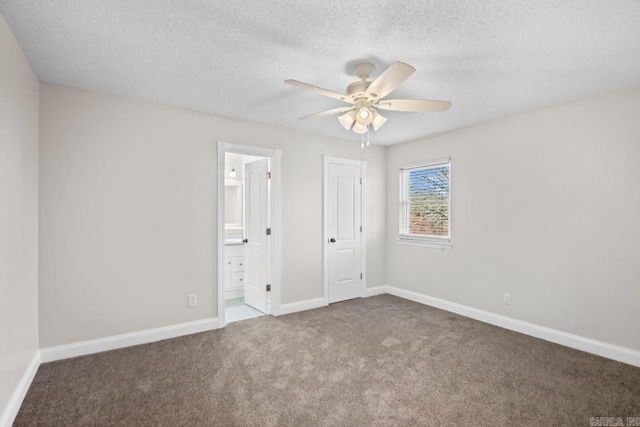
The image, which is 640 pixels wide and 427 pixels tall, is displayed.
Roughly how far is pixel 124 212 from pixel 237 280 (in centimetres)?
232

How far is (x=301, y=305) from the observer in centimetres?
436

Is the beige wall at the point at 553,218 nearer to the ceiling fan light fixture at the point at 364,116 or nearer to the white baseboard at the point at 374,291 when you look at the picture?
the white baseboard at the point at 374,291

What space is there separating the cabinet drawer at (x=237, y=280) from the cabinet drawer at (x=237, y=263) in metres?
0.08

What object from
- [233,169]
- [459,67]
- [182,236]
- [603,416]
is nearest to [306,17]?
[459,67]

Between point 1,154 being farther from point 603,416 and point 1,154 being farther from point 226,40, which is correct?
point 603,416

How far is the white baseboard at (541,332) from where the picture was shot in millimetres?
2867

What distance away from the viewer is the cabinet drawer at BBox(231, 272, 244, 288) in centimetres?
507

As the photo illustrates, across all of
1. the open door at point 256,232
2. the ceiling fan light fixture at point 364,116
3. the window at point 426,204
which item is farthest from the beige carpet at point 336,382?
the ceiling fan light fixture at point 364,116

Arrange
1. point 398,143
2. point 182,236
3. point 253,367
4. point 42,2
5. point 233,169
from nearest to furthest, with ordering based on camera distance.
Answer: point 42,2
point 253,367
point 182,236
point 398,143
point 233,169

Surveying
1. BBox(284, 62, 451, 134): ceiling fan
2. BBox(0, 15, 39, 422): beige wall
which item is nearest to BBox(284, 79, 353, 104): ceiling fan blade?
BBox(284, 62, 451, 134): ceiling fan

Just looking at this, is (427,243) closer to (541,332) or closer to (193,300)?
(541,332)

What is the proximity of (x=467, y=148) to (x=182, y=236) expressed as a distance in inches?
145

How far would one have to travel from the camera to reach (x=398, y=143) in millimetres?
5086

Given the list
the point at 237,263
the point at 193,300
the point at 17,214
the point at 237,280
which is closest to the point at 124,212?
the point at 17,214
